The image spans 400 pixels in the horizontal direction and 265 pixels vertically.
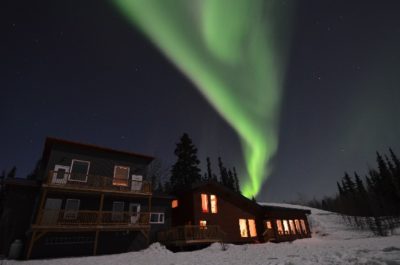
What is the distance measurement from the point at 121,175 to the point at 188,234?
871 cm

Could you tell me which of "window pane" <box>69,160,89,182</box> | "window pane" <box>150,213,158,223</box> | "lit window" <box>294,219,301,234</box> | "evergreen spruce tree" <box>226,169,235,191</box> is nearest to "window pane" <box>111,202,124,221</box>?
"window pane" <box>150,213,158,223</box>

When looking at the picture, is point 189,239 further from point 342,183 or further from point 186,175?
point 342,183

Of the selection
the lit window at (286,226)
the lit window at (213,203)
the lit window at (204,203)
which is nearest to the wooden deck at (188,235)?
the lit window at (204,203)

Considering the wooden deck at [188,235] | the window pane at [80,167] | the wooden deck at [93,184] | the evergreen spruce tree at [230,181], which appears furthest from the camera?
the evergreen spruce tree at [230,181]

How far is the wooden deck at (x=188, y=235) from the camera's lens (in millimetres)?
21312

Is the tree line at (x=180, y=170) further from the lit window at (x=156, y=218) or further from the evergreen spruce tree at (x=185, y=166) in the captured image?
the lit window at (x=156, y=218)

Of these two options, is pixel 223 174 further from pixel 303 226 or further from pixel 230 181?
pixel 303 226

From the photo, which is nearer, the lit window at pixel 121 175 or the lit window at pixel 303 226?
the lit window at pixel 121 175

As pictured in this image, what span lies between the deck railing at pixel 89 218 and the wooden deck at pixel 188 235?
2359 mm

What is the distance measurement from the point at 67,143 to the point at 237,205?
66.1ft

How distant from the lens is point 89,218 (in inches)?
811

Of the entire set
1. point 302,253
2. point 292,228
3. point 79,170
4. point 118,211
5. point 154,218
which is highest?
point 79,170

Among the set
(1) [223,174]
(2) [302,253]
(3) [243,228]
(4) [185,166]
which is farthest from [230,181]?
(2) [302,253]

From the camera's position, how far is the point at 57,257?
1828cm
